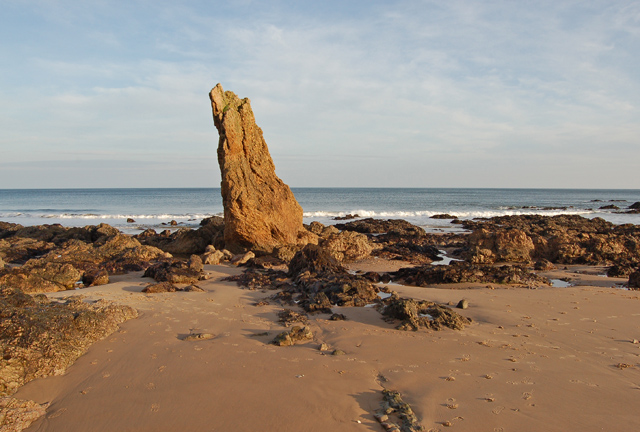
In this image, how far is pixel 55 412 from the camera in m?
3.39

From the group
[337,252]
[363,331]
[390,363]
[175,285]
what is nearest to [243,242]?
[337,252]

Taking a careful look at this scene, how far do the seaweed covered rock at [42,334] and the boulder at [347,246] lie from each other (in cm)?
721

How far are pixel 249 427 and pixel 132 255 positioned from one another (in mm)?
9155

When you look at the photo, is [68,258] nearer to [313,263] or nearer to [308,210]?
[313,263]

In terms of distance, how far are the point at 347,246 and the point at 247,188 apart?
377 cm

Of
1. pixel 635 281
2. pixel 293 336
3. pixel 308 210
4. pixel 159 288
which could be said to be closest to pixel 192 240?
pixel 159 288

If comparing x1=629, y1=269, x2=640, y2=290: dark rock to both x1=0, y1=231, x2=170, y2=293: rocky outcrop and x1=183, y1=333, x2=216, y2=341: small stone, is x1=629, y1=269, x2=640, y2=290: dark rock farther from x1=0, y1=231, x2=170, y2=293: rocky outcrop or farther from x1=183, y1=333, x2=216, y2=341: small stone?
x1=0, y1=231, x2=170, y2=293: rocky outcrop

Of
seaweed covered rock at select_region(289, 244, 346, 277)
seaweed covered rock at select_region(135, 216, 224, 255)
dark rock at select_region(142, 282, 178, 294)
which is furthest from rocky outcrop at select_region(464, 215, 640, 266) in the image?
seaweed covered rock at select_region(135, 216, 224, 255)

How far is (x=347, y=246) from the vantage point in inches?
484

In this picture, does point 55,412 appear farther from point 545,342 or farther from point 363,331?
point 545,342

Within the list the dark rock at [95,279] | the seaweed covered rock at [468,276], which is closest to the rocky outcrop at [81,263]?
the dark rock at [95,279]

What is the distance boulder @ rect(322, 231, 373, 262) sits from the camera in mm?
Result: 12055

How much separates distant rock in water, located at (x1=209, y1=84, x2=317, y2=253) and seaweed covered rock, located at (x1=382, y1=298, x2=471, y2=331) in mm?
7217

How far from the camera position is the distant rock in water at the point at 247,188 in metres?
12.5
